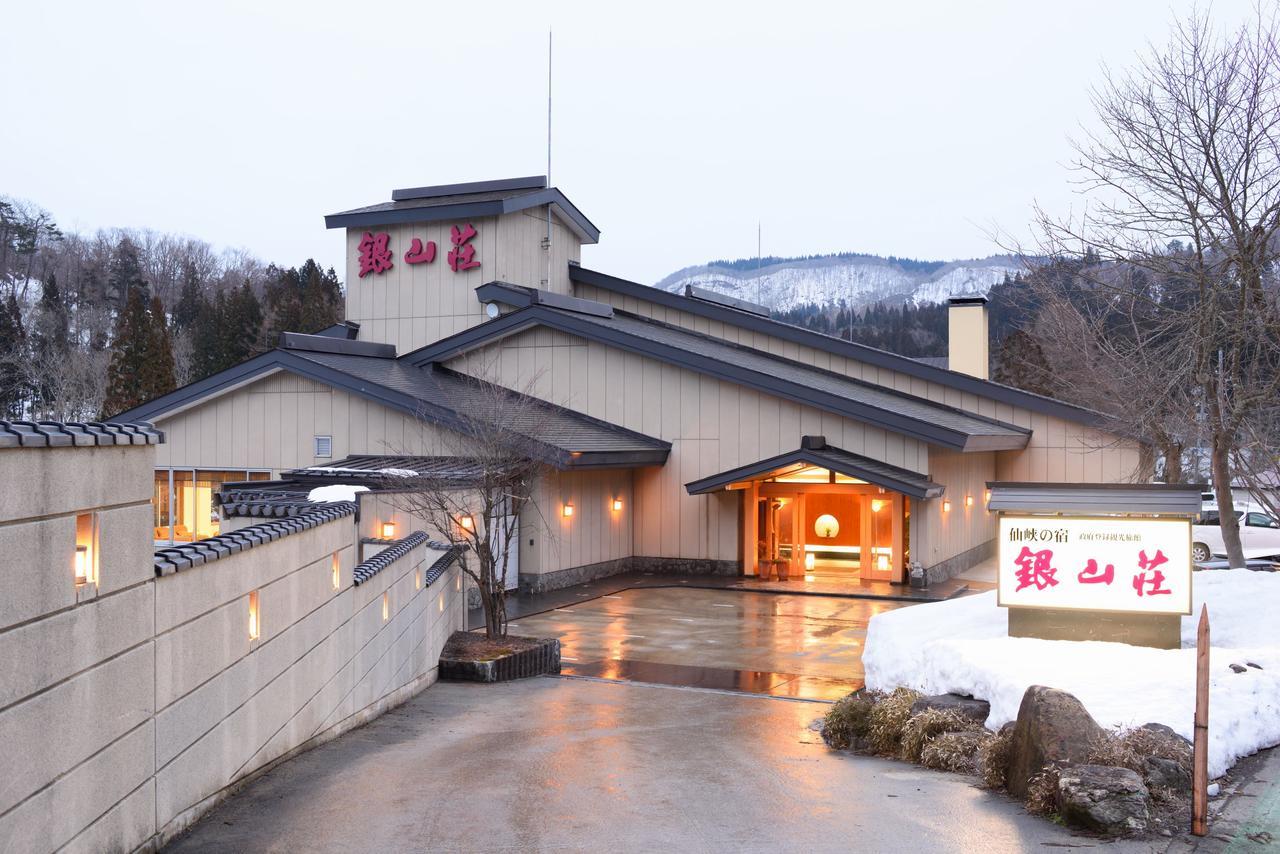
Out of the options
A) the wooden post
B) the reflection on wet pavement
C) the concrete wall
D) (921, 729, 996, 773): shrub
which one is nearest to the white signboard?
(921, 729, 996, 773): shrub

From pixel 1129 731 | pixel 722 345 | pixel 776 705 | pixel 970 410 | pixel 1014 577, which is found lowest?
pixel 776 705

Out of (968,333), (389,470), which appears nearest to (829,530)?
(968,333)

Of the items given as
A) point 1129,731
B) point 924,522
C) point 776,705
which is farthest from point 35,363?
point 1129,731

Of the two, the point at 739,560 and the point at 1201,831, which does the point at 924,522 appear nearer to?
the point at 739,560

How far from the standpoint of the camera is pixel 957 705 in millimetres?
9906

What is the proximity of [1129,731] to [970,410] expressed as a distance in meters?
21.0

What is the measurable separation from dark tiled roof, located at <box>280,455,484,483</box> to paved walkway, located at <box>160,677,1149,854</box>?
26.6 ft

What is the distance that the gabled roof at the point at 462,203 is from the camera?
98.5ft

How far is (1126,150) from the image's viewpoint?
14000mm

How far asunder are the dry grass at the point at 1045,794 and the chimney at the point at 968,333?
26.5 m

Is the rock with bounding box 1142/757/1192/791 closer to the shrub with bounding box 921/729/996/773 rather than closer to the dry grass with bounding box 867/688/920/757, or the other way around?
the shrub with bounding box 921/729/996/773

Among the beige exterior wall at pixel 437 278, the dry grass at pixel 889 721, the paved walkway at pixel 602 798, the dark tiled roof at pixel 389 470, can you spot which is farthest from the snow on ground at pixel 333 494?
the beige exterior wall at pixel 437 278

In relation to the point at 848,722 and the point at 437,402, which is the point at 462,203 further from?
the point at 848,722

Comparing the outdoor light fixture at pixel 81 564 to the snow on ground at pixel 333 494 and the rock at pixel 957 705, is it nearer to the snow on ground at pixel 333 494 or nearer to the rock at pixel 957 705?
the rock at pixel 957 705
